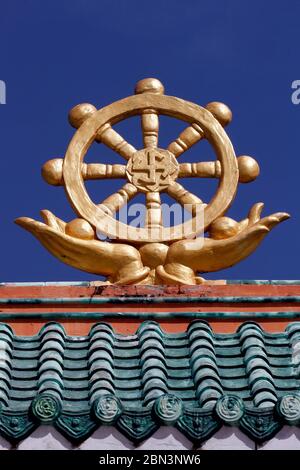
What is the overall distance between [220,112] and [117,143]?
67cm

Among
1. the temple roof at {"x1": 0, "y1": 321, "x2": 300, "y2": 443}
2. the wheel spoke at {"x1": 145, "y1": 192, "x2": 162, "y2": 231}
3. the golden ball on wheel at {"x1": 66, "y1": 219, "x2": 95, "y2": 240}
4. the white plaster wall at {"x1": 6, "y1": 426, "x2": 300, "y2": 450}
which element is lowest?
the white plaster wall at {"x1": 6, "y1": 426, "x2": 300, "y2": 450}

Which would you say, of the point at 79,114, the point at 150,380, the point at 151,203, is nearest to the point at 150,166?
the point at 151,203

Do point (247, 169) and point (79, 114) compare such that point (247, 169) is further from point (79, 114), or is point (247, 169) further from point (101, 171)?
point (79, 114)

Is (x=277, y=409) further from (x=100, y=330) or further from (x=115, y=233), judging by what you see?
(x=115, y=233)

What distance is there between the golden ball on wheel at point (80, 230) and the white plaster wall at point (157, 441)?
7.81ft

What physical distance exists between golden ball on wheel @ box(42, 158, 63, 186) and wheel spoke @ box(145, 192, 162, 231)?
539 millimetres

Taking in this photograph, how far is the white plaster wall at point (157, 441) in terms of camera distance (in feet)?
20.3

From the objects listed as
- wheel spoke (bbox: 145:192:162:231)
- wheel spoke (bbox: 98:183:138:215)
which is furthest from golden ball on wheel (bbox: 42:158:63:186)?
wheel spoke (bbox: 145:192:162:231)

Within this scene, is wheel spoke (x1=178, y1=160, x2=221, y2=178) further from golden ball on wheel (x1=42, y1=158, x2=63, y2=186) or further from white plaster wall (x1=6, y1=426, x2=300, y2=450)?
white plaster wall (x1=6, y1=426, x2=300, y2=450)

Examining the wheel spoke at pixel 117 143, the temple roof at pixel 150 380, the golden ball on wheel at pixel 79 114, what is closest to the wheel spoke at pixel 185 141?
the wheel spoke at pixel 117 143

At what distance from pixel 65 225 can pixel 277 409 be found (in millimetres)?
2611

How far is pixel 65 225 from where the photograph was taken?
852 centimetres

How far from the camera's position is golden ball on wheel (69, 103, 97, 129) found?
29.2 feet

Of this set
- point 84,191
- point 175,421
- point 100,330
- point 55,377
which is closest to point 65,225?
point 84,191
